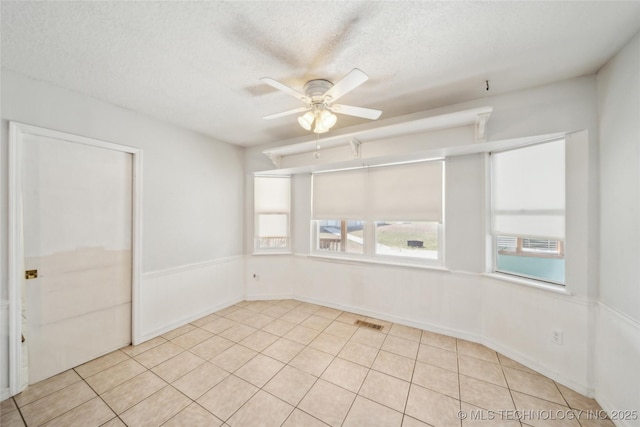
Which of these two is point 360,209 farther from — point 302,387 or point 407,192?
point 302,387

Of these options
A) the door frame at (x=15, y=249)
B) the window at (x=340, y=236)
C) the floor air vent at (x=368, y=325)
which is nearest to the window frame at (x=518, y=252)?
the floor air vent at (x=368, y=325)

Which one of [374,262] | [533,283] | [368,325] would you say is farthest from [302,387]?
[533,283]

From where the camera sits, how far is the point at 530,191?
7.66ft

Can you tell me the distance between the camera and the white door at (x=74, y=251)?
204cm

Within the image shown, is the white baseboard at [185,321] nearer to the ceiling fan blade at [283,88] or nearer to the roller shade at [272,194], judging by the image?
the roller shade at [272,194]

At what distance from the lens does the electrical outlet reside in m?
2.06

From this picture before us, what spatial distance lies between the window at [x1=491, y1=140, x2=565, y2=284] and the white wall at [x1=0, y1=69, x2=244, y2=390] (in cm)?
376

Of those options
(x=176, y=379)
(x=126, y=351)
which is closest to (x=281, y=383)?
(x=176, y=379)

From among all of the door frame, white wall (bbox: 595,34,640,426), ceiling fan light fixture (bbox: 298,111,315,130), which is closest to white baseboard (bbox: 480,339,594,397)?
white wall (bbox: 595,34,640,426)

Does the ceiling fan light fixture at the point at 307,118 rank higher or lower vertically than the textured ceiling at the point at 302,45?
lower

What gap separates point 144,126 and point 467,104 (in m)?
3.75

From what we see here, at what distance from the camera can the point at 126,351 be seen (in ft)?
8.33

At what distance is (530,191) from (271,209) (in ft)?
11.5

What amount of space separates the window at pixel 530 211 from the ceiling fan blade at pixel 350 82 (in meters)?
2.02
